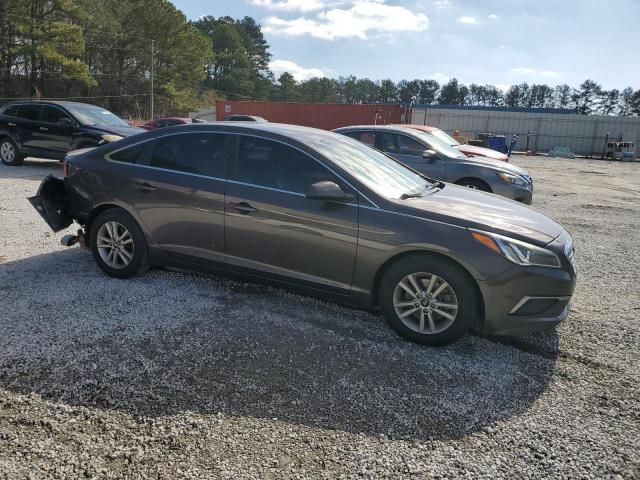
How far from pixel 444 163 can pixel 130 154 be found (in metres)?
5.70

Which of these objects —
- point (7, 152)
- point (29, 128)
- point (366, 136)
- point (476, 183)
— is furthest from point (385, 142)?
point (7, 152)

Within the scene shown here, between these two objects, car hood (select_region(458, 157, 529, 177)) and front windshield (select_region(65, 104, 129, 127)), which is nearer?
car hood (select_region(458, 157, 529, 177))

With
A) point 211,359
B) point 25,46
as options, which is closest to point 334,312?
point 211,359

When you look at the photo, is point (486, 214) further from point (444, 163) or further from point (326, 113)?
point (326, 113)

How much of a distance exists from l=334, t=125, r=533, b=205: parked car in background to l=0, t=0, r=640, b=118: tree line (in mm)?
36458

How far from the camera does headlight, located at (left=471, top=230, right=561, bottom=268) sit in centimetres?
344

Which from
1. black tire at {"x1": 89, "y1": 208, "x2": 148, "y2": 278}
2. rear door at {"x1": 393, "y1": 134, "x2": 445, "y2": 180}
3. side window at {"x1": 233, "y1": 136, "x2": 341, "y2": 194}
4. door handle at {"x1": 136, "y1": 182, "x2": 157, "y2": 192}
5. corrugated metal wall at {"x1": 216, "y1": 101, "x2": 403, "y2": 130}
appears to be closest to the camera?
side window at {"x1": 233, "y1": 136, "x2": 341, "y2": 194}

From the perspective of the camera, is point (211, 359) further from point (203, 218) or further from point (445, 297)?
point (445, 297)

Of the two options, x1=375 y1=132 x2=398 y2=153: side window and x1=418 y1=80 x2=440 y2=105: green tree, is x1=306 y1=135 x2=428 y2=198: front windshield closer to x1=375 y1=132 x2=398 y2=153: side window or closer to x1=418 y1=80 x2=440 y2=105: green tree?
x1=375 y1=132 x2=398 y2=153: side window

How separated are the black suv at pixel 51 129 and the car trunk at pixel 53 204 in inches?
237

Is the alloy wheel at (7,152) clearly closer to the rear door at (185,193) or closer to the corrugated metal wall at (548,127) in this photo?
the rear door at (185,193)

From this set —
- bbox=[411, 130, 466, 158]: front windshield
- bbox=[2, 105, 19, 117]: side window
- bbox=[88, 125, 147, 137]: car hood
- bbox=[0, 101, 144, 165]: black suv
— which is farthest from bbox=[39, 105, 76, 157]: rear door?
bbox=[411, 130, 466, 158]: front windshield

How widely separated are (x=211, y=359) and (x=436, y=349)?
5.31 feet

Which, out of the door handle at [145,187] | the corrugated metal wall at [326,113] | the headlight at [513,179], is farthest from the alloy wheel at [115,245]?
the corrugated metal wall at [326,113]
